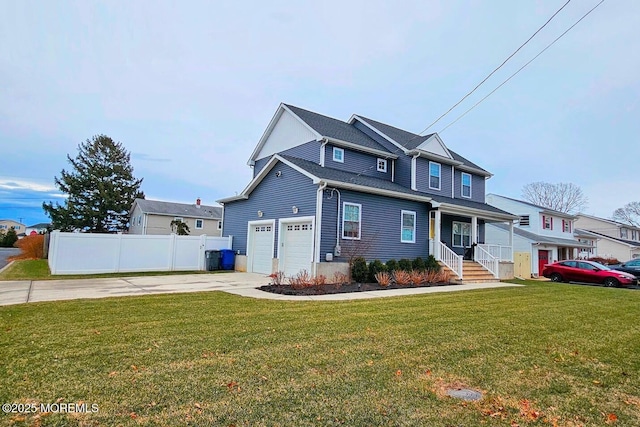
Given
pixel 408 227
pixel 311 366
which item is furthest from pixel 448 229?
pixel 311 366

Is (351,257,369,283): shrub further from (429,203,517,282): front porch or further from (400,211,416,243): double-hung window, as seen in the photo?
(429,203,517,282): front porch

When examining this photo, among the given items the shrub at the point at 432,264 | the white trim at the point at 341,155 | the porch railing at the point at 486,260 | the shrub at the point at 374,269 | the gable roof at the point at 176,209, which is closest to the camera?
the shrub at the point at 374,269

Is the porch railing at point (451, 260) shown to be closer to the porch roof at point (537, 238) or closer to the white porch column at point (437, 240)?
the white porch column at point (437, 240)

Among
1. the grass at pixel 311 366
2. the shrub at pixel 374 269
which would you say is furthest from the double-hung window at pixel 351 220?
the grass at pixel 311 366

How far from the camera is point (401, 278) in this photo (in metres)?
13.9

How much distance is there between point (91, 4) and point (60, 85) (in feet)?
15.4

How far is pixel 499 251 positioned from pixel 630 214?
54.6 meters

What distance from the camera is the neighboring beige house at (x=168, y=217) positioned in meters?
35.7

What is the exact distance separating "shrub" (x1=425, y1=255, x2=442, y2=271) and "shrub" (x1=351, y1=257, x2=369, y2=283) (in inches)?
139

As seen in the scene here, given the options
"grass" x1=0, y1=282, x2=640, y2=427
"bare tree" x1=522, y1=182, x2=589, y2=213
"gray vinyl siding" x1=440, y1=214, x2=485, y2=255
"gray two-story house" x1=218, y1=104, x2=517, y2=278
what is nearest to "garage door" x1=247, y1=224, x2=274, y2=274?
"gray two-story house" x1=218, y1=104, x2=517, y2=278

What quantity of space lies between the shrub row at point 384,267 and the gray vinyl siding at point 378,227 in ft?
1.67

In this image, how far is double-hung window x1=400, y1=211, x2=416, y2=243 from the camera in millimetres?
16109

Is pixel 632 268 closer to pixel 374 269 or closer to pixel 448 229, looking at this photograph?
pixel 448 229

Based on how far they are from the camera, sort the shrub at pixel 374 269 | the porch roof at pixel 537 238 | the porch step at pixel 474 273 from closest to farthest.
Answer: the shrub at pixel 374 269 < the porch step at pixel 474 273 < the porch roof at pixel 537 238
